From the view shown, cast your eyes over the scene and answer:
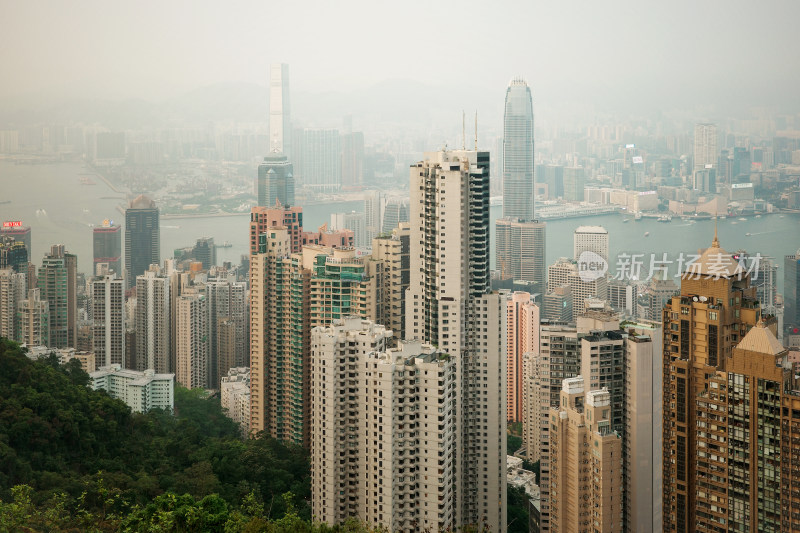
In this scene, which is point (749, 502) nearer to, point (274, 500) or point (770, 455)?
point (770, 455)

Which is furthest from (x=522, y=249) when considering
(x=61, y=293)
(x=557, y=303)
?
(x=61, y=293)

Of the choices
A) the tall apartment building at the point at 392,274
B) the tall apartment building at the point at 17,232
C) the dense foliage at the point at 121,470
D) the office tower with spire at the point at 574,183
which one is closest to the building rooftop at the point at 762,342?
the dense foliage at the point at 121,470

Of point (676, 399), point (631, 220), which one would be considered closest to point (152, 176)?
point (631, 220)

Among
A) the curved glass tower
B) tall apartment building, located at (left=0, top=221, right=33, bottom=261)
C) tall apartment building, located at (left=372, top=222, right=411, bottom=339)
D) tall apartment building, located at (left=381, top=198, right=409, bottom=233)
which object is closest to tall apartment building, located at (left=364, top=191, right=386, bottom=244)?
tall apartment building, located at (left=381, top=198, right=409, bottom=233)

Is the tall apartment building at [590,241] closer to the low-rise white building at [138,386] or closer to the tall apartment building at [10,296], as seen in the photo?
the low-rise white building at [138,386]

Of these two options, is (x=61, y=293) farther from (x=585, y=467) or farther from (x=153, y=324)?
(x=585, y=467)

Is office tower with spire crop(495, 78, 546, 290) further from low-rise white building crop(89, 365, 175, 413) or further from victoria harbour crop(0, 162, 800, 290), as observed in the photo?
low-rise white building crop(89, 365, 175, 413)
